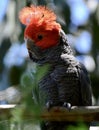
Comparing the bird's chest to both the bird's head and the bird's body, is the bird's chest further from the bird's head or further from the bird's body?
the bird's head

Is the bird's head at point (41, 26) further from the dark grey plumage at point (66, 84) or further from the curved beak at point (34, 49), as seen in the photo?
the dark grey plumage at point (66, 84)

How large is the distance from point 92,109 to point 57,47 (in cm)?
96

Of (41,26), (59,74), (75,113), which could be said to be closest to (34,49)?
(41,26)

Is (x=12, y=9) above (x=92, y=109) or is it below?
above

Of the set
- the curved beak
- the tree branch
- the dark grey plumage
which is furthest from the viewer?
the curved beak

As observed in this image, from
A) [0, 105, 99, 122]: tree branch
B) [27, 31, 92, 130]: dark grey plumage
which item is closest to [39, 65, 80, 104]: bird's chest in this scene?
[27, 31, 92, 130]: dark grey plumage

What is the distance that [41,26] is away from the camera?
Answer: 2.24m

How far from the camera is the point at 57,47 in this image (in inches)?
90.4

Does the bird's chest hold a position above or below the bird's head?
below

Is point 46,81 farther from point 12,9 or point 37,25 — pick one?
point 12,9

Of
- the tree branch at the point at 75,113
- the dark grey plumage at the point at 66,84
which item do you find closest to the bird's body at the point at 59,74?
→ the dark grey plumage at the point at 66,84

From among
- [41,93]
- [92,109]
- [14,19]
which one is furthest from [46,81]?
[14,19]

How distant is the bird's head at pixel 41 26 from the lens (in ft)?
7.07

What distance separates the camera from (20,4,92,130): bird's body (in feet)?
6.86
